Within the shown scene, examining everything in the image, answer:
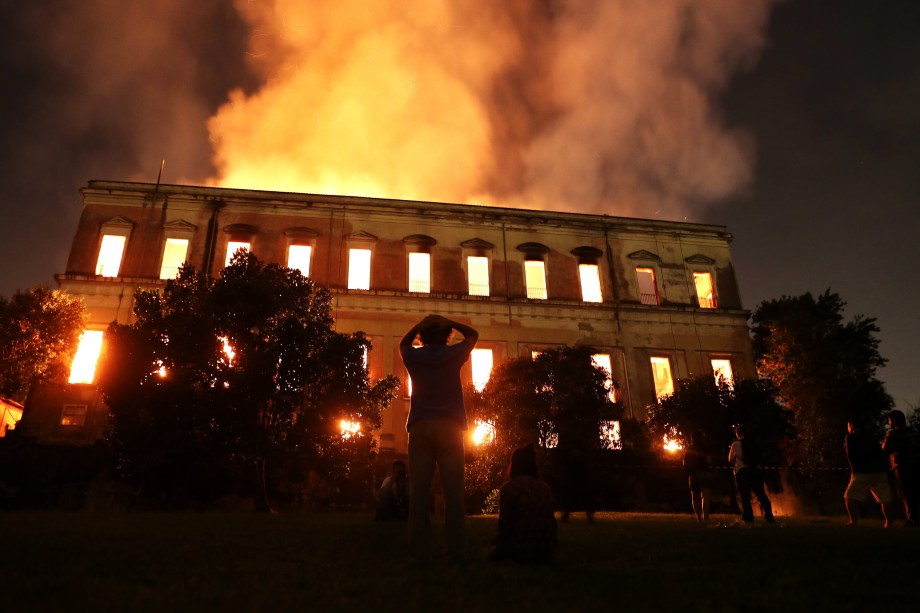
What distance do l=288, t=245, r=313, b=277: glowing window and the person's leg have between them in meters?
24.3

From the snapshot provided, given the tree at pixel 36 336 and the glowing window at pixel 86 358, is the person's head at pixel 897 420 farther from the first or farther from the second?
the tree at pixel 36 336

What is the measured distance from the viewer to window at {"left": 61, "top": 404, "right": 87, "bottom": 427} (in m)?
23.4

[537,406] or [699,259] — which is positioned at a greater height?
[699,259]

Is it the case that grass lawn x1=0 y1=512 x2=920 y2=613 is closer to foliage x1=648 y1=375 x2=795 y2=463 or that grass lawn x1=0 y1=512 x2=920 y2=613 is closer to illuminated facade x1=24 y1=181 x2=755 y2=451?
foliage x1=648 y1=375 x2=795 y2=463

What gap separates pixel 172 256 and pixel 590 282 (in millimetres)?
21000

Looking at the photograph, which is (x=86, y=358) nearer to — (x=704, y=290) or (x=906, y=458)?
(x=906, y=458)

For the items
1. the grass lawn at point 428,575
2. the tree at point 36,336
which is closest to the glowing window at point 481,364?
the tree at point 36,336

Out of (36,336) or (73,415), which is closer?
(36,336)

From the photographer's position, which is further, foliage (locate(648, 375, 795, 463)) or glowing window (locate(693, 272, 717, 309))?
glowing window (locate(693, 272, 717, 309))

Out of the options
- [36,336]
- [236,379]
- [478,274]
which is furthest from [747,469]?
[36,336]

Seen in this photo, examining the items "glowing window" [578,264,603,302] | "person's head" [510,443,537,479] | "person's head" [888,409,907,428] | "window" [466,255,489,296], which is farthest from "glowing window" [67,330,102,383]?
"person's head" [888,409,907,428]

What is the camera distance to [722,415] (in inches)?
868

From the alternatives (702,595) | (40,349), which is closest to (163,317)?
(40,349)

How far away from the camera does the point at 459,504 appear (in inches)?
198
